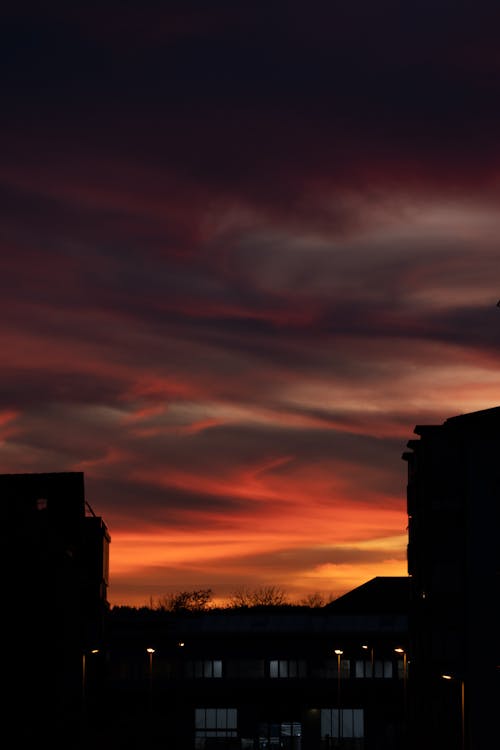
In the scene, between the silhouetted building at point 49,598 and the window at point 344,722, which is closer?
the silhouetted building at point 49,598

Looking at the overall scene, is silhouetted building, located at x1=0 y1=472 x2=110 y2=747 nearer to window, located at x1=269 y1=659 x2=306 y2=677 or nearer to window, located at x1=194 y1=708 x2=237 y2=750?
window, located at x1=194 y1=708 x2=237 y2=750

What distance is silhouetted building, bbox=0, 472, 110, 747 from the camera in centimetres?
8906

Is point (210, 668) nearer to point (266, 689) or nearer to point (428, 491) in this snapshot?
point (266, 689)

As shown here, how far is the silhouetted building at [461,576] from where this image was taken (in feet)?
361

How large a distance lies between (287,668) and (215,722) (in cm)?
1190

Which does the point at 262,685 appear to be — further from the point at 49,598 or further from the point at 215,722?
the point at 49,598

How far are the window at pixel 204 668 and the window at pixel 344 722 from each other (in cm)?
1518

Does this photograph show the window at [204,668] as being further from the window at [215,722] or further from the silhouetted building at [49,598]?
the silhouetted building at [49,598]

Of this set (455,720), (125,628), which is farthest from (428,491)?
(125,628)

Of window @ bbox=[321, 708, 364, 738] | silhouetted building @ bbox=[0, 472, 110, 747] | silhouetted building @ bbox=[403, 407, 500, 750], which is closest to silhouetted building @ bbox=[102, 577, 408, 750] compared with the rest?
window @ bbox=[321, 708, 364, 738]

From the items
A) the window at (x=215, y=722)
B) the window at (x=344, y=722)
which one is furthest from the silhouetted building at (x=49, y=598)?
the window at (x=344, y=722)

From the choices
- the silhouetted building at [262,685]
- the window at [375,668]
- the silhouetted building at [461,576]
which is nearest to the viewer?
the silhouetted building at [461,576]

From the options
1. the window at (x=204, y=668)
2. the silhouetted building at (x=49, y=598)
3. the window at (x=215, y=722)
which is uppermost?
the silhouetted building at (x=49, y=598)

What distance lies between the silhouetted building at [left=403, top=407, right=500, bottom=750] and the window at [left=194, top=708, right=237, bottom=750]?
3971 cm
